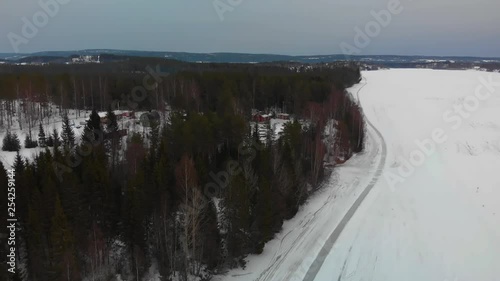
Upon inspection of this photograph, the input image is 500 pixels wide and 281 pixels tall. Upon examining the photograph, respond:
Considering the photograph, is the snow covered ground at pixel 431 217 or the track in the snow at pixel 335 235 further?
the snow covered ground at pixel 431 217

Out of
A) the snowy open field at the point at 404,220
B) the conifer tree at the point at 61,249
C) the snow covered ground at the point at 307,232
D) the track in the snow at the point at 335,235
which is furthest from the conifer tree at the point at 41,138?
the track in the snow at the point at 335,235

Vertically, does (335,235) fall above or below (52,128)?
below

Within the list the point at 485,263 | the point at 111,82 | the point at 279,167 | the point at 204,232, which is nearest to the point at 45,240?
the point at 204,232

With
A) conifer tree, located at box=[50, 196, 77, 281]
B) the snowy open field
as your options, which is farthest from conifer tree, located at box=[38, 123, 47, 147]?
the snowy open field

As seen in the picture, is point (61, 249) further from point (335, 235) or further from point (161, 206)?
point (335, 235)

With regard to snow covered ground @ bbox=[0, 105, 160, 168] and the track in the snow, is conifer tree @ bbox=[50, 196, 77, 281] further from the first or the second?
snow covered ground @ bbox=[0, 105, 160, 168]

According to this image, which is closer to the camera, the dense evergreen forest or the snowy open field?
the dense evergreen forest

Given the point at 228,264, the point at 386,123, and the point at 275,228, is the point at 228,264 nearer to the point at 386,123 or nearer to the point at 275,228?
the point at 275,228

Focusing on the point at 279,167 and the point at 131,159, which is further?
the point at 131,159

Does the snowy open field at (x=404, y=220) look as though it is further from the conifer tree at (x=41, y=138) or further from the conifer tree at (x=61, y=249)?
the conifer tree at (x=41, y=138)

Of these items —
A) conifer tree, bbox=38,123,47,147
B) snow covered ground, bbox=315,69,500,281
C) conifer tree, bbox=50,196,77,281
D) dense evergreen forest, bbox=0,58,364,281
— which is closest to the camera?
conifer tree, bbox=50,196,77,281

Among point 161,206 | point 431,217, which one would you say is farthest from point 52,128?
point 431,217
